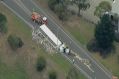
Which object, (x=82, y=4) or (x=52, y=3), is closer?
(x=52, y=3)

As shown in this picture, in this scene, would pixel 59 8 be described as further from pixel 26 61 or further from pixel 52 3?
pixel 26 61

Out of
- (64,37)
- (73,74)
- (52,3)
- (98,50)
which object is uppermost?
(52,3)

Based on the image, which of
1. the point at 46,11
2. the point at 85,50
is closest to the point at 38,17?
the point at 46,11

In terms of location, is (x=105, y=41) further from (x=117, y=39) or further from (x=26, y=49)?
(x=26, y=49)

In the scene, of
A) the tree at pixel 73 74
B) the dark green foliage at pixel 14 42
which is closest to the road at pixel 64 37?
the tree at pixel 73 74

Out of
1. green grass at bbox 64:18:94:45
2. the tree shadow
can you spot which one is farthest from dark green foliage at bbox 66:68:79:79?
green grass at bbox 64:18:94:45

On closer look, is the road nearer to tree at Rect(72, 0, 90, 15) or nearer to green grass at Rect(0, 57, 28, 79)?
tree at Rect(72, 0, 90, 15)

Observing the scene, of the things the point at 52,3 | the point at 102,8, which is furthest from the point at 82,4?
the point at 52,3
